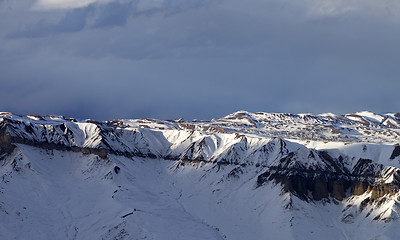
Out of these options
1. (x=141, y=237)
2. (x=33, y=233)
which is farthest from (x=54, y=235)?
(x=141, y=237)

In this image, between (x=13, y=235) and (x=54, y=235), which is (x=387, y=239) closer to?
(x=54, y=235)

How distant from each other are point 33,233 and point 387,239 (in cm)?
13000

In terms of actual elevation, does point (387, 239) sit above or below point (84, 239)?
below

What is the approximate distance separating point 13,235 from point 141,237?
4537cm

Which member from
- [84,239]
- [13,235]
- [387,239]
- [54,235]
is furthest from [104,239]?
[387,239]

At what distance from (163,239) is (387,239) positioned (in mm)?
82406

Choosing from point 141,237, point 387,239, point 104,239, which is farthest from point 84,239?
point 387,239

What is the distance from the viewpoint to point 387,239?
646 ft

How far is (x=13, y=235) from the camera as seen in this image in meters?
190

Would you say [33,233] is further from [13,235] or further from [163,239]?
[163,239]

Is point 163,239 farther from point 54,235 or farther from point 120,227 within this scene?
point 54,235

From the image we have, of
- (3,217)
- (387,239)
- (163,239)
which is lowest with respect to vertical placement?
(387,239)

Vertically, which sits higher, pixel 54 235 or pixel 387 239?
pixel 54 235

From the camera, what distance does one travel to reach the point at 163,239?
194 metres
